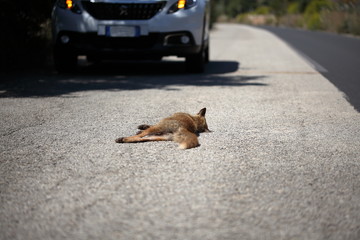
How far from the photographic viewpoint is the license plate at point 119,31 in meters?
8.88

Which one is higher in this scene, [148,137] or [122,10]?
[122,10]

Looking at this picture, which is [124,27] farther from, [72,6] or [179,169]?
[179,169]

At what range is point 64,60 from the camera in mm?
9453

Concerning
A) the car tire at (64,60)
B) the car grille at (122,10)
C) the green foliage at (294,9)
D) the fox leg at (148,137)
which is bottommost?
the green foliage at (294,9)

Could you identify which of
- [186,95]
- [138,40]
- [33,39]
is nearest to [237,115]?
[186,95]

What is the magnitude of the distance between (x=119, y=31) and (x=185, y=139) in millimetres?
5060

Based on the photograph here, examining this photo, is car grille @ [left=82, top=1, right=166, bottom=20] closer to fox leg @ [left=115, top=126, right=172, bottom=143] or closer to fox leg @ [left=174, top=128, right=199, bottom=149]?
fox leg @ [left=115, top=126, right=172, bottom=143]

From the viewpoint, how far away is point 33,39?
407 inches

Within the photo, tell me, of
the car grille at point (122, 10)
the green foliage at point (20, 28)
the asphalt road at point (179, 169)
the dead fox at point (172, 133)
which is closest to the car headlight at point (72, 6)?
the car grille at point (122, 10)

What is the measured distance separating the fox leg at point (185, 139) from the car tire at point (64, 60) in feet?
17.7

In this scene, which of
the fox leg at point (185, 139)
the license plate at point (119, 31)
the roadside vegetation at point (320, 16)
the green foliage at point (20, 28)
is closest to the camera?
the fox leg at point (185, 139)

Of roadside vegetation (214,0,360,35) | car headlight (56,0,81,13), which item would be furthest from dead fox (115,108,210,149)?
roadside vegetation (214,0,360,35)

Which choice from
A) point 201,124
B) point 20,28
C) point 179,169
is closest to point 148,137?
point 201,124

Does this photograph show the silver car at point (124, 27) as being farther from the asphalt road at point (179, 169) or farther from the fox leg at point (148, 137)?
the fox leg at point (148, 137)
